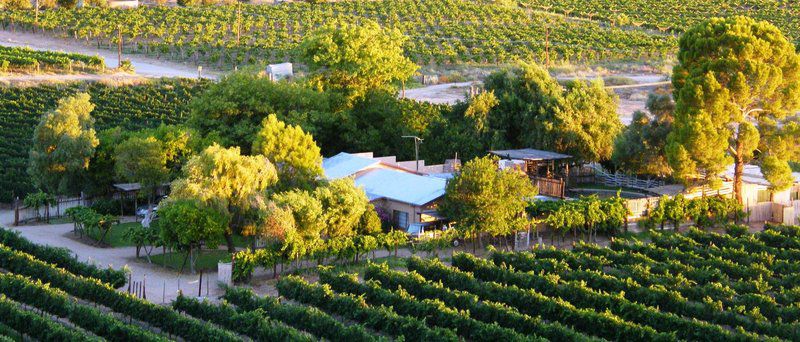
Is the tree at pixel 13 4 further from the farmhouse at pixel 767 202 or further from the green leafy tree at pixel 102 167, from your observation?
the farmhouse at pixel 767 202

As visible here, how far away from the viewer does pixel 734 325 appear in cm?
2889

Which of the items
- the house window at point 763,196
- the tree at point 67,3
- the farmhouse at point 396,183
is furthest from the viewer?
the tree at point 67,3

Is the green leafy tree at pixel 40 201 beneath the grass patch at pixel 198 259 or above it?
above

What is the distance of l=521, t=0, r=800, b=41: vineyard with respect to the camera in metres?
109

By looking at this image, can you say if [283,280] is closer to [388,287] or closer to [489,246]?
[388,287]

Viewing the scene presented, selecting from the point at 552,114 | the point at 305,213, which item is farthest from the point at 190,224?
the point at 552,114

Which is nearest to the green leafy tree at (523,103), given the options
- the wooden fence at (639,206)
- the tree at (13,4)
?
the wooden fence at (639,206)

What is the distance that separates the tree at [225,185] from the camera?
3616 cm

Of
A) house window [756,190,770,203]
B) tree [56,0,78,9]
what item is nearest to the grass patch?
house window [756,190,770,203]

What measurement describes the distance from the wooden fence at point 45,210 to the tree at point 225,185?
339 inches

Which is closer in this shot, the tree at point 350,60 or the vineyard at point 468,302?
the vineyard at point 468,302

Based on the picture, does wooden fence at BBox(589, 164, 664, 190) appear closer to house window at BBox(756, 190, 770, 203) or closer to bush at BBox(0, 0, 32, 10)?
house window at BBox(756, 190, 770, 203)

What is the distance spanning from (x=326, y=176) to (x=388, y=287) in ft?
36.4

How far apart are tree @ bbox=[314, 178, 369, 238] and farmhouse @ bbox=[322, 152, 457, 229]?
1.72 meters
